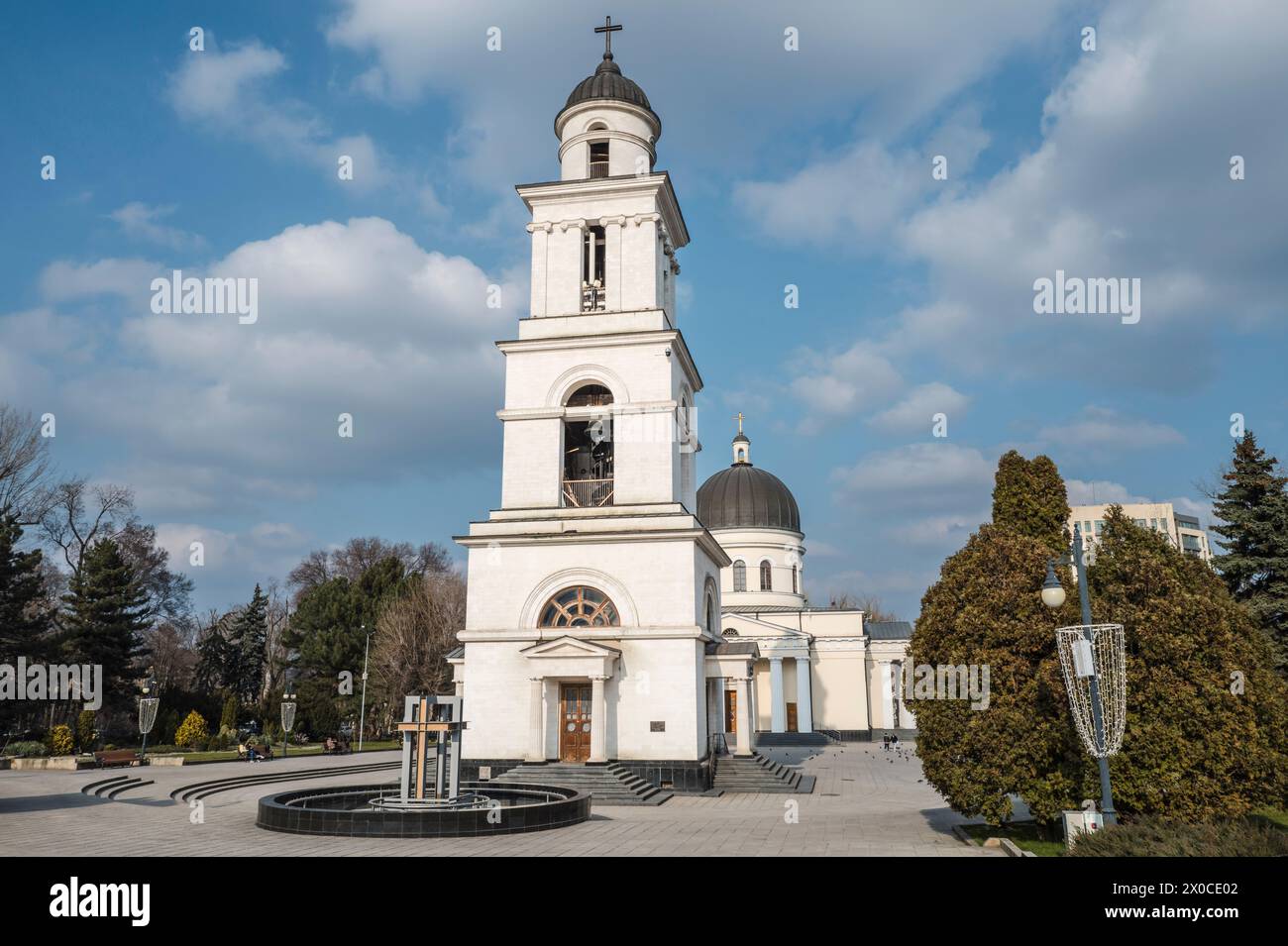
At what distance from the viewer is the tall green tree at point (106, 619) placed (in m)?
41.2

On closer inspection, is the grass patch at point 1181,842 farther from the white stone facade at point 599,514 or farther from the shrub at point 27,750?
the shrub at point 27,750

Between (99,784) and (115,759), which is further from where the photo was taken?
(115,759)

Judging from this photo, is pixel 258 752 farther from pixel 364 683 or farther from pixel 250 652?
pixel 250 652

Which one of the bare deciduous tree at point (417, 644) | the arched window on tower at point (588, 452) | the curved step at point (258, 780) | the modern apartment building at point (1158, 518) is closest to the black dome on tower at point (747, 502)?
the bare deciduous tree at point (417, 644)

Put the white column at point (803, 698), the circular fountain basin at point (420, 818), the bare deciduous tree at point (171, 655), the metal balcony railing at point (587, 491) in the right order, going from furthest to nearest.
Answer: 1. the bare deciduous tree at point (171, 655)
2. the white column at point (803, 698)
3. the metal balcony railing at point (587, 491)
4. the circular fountain basin at point (420, 818)

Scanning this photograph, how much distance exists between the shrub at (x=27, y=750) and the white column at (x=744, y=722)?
25627 millimetres

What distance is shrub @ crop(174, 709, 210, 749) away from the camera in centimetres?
3934

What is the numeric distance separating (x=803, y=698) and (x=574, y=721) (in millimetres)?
28845

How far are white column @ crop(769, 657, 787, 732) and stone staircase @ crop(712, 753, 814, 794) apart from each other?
23.2 meters

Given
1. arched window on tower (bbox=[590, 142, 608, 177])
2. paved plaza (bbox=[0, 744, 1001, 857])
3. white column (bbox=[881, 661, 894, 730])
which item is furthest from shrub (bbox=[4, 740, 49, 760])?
white column (bbox=[881, 661, 894, 730])

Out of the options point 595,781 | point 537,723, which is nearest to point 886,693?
point 537,723

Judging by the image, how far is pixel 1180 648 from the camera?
14430 mm

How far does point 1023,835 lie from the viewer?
1606 cm

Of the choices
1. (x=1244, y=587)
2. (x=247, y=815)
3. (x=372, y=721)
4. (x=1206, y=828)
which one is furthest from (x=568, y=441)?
(x=372, y=721)
